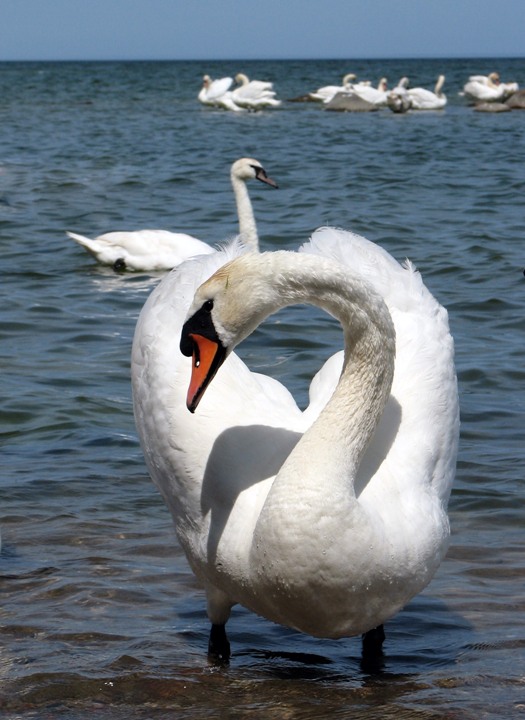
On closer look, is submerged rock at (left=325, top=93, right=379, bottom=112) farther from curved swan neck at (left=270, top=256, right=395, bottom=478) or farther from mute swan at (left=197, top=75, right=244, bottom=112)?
curved swan neck at (left=270, top=256, right=395, bottom=478)

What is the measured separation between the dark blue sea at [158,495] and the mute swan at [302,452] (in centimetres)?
35

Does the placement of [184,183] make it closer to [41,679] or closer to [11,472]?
[11,472]

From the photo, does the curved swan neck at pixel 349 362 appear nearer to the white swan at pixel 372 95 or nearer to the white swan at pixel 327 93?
the white swan at pixel 372 95

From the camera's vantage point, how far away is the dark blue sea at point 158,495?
13.1ft

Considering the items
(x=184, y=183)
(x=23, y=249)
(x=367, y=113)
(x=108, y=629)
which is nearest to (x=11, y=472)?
(x=108, y=629)

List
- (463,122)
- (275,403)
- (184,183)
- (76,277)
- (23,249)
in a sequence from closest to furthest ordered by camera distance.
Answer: (275,403)
(76,277)
(23,249)
(184,183)
(463,122)

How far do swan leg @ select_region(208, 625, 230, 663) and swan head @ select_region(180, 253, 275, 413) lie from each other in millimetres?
1061

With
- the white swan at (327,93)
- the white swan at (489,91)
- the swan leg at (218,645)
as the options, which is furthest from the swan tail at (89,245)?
the white swan at (489,91)

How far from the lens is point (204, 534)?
3791 millimetres

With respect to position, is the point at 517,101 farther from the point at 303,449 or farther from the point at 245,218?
the point at 303,449

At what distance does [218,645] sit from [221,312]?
1.29m

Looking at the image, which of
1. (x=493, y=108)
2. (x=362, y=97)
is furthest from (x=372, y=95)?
(x=493, y=108)

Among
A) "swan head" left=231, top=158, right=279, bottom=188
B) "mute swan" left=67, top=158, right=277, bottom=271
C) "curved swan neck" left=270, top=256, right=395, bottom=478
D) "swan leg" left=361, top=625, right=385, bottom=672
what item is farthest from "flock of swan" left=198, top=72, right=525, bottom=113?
"curved swan neck" left=270, top=256, right=395, bottom=478

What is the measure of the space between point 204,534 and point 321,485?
0.48m
